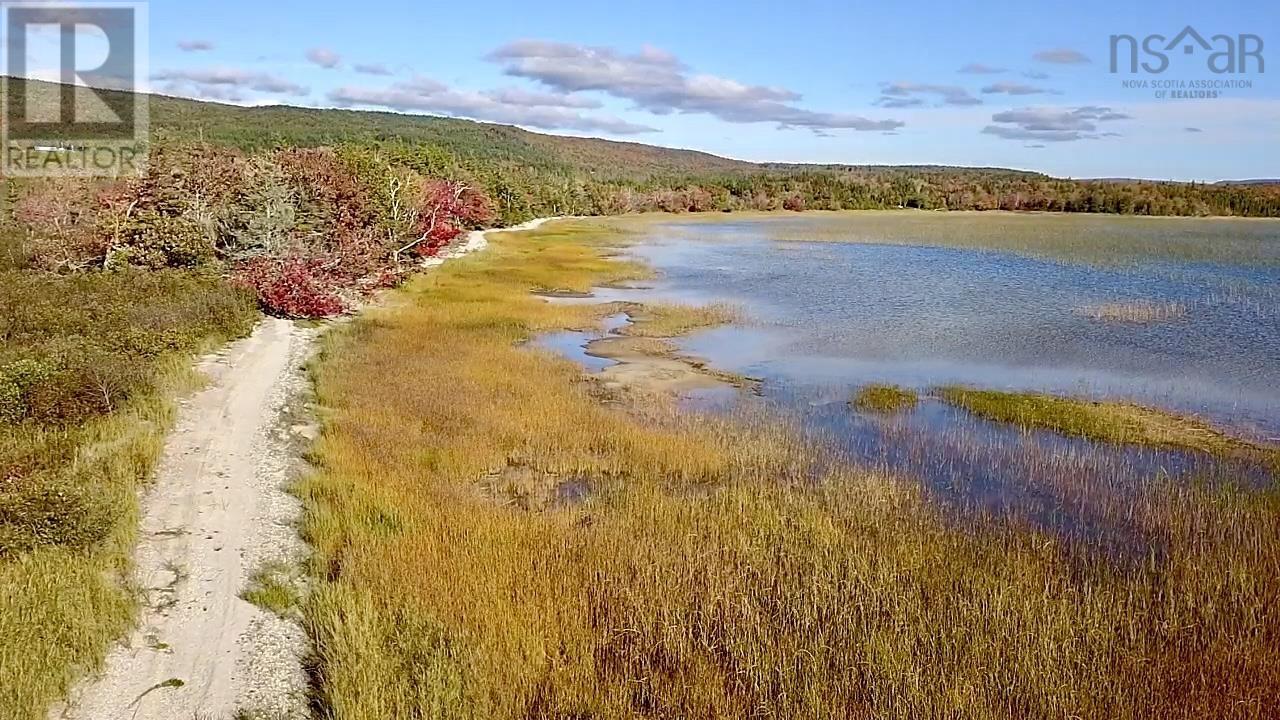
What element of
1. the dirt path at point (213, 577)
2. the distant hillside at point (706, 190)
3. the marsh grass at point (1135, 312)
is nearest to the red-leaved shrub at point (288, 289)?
the dirt path at point (213, 577)

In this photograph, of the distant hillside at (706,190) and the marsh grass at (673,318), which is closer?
the marsh grass at (673,318)

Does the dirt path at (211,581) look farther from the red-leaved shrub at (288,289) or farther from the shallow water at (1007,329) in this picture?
the shallow water at (1007,329)

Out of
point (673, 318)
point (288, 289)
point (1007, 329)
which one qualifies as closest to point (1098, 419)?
point (1007, 329)

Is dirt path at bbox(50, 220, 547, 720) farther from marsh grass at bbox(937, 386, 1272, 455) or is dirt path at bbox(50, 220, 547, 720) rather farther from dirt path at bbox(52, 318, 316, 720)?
marsh grass at bbox(937, 386, 1272, 455)

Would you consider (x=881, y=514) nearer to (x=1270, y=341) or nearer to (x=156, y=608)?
(x=156, y=608)

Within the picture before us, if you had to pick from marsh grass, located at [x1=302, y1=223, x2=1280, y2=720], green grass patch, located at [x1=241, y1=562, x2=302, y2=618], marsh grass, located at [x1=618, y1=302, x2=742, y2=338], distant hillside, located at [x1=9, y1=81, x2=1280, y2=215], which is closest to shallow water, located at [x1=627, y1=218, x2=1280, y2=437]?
marsh grass, located at [x1=618, y1=302, x2=742, y2=338]

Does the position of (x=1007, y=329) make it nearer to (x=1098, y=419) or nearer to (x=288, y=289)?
(x=1098, y=419)
